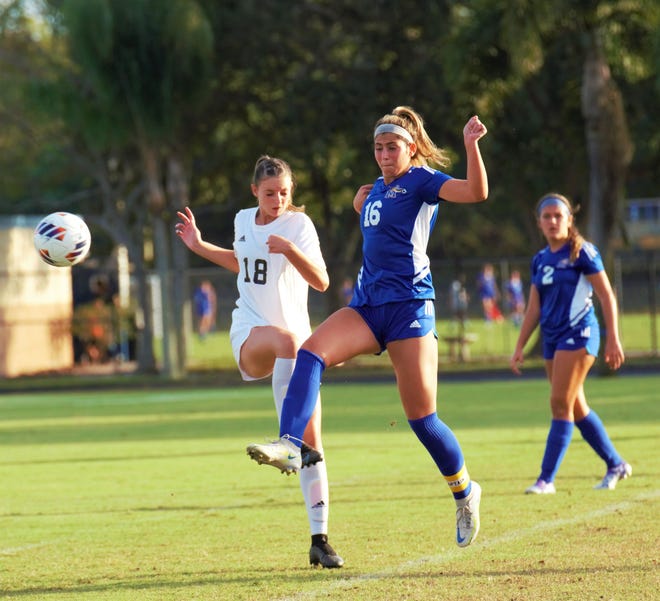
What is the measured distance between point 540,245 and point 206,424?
1381 centimetres

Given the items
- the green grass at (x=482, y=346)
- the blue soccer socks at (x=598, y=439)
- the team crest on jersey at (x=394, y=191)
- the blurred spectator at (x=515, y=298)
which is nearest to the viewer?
the team crest on jersey at (x=394, y=191)

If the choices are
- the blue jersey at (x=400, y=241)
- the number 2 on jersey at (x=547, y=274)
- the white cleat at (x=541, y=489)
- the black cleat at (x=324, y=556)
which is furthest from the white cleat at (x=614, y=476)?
the blue jersey at (x=400, y=241)

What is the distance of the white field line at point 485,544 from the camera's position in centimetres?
662

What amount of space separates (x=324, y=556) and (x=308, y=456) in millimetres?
885

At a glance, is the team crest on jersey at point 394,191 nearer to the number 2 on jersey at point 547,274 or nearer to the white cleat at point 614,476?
the number 2 on jersey at point 547,274

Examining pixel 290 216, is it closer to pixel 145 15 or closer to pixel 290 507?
pixel 290 507

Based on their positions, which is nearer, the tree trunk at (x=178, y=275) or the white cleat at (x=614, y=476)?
the white cleat at (x=614, y=476)

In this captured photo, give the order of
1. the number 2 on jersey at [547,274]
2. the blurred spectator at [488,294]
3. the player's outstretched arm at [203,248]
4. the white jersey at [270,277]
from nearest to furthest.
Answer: the white jersey at [270,277]
the player's outstretched arm at [203,248]
the number 2 on jersey at [547,274]
the blurred spectator at [488,294]

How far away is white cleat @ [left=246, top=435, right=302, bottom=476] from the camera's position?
6.30 meters

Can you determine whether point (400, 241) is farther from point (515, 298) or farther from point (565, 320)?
point (515, 298)

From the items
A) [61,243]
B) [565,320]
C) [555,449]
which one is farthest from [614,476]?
[61,243]

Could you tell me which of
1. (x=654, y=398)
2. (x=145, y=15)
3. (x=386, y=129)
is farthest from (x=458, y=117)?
(x=386, y=129)

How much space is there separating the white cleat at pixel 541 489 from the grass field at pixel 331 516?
0.10 m

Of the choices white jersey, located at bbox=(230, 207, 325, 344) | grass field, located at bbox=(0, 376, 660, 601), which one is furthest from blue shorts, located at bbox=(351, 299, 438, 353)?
grass field, located at bbox=(0, 376, 660, 601)
